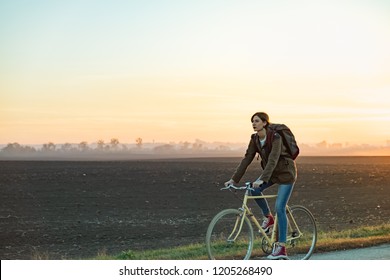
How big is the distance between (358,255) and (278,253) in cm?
141

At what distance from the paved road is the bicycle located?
0.25 metres

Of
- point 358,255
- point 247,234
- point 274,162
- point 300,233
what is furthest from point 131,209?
point 274,162

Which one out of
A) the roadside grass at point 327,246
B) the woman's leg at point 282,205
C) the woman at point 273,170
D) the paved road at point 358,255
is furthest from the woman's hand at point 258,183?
the paved road at point 358,255

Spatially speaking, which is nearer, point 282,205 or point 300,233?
point 282,205

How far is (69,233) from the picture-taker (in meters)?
19.9

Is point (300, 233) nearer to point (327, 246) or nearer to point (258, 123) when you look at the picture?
point (327, 246)

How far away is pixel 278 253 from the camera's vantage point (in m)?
8.48

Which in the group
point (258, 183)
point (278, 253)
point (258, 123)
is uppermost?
point (258, 123)

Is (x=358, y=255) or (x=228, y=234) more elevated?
(x=228, y=234)

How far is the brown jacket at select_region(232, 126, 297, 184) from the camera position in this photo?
26.4 ft

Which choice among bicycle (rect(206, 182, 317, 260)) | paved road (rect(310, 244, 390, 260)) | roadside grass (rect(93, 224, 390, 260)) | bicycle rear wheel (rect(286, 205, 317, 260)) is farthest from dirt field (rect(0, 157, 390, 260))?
paved road (rect(310, 244, 390, 260))

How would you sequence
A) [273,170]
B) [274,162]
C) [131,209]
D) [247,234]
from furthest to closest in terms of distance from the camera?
[131,209]
[247,234]
[273,170]
[274,162]
